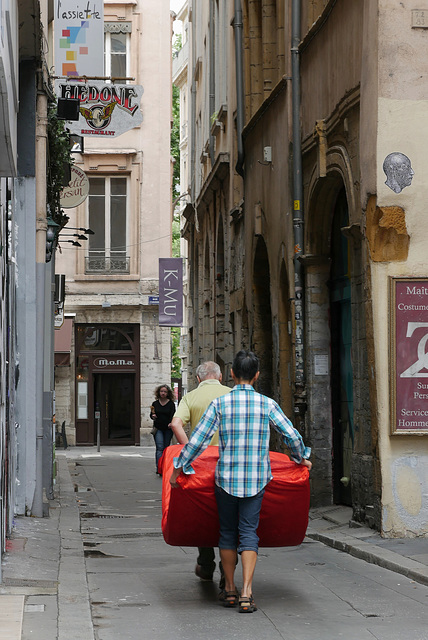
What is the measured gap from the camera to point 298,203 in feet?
52.1

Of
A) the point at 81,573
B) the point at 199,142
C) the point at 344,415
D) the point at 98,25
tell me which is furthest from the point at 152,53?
the point at 81,573

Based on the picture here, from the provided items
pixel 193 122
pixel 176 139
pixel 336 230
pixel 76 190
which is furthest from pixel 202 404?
pixel 176 139

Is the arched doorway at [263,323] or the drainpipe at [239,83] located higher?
the drainpipe at [239,83]

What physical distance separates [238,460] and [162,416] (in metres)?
14.6

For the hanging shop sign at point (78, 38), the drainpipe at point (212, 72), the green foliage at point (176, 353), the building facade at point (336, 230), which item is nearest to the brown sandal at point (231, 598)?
the building facade at point (336, 230)

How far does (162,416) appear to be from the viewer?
22.7 meters

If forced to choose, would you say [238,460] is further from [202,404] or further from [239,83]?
[239,83]

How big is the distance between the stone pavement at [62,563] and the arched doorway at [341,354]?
1.86 ft

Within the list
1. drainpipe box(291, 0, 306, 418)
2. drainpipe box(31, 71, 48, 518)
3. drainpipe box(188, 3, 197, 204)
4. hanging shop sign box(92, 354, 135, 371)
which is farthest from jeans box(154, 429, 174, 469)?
hanging shop sign box(92, 354, 135, 371)

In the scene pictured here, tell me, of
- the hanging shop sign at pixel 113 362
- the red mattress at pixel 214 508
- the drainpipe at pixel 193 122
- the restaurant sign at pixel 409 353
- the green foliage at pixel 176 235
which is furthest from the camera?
the green foliage at pixel 176 235

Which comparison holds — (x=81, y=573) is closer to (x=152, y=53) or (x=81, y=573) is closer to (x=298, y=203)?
(x=298, y=203)

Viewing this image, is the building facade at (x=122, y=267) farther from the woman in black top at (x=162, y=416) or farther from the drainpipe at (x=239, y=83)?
the drainpipe at (x=239, y=83)

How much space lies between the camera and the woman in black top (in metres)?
22.5

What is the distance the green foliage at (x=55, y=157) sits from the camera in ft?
51.8
